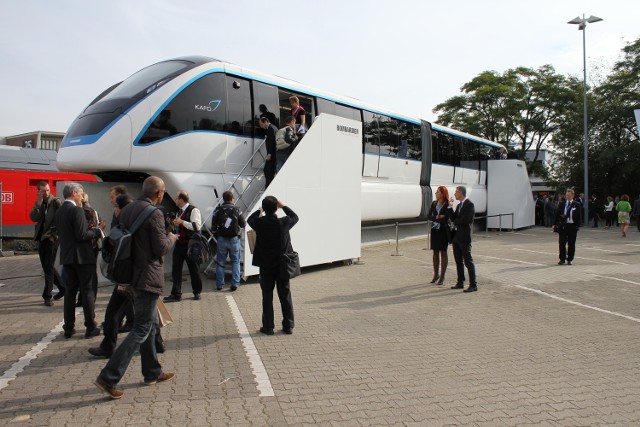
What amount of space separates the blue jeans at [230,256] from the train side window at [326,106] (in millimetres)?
4937

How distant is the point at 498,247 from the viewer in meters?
16.7

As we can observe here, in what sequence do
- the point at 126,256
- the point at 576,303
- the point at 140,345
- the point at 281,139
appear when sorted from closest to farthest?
the point at 126,256
the point at 140,345
the point at 576,303
the point at 281,139

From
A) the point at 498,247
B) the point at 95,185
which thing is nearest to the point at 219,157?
the point at 95,185

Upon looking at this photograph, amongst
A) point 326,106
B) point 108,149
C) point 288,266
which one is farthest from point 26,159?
point 288,266

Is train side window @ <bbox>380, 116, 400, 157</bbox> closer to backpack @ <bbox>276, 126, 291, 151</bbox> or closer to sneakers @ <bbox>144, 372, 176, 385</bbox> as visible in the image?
backpack @ <bbox>276, 126, 291, 151</bbox>

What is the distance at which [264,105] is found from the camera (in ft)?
36.1

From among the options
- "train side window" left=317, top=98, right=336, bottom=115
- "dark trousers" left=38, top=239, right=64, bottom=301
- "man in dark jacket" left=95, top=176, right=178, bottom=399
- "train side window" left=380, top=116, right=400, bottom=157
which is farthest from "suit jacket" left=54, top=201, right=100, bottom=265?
"train side window" left=380, top=116, right=400, bottom=157

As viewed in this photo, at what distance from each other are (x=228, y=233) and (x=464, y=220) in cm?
409

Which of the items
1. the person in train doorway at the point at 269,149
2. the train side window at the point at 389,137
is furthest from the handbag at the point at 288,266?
the train side window at the point at 389,137

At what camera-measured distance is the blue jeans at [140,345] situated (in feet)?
13.6

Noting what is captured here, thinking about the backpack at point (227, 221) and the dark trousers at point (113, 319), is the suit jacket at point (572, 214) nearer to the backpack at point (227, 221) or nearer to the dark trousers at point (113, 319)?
the backpack at point (227, 221)

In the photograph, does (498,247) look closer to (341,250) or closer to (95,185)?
(341,250)

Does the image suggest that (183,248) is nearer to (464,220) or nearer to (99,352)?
(99,352)

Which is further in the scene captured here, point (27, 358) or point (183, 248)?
point (183, 248)
